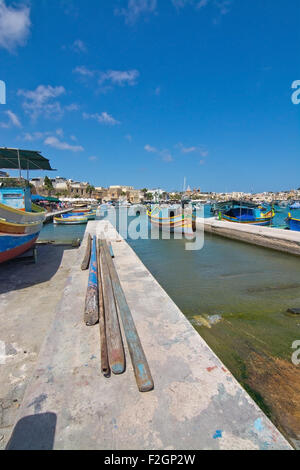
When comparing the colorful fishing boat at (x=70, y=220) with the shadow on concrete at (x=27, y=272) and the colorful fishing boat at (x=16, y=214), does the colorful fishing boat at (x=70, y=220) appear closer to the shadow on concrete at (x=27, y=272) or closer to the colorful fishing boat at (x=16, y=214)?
the colorful fishing boat at (x=16, y=214)

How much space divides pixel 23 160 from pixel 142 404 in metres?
13.1

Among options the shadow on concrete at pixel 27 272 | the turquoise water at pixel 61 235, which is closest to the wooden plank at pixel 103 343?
the shadow on concrete at pixel 27 272

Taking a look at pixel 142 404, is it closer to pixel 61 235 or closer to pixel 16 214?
pixel 16 214

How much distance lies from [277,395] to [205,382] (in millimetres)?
1636

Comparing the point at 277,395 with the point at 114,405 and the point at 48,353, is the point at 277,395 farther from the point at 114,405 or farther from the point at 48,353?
the point at 48,353

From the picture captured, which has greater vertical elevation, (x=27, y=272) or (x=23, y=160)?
(x=23, y=160)

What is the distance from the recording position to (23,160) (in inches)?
457

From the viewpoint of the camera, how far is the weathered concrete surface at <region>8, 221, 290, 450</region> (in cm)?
187

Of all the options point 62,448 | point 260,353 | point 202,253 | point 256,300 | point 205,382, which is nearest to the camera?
point 62,448

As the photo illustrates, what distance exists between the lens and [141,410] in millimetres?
2156

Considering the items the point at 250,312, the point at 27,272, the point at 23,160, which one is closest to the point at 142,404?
the point at 250,312

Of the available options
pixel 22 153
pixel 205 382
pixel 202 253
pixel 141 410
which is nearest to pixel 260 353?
pixel 205 382

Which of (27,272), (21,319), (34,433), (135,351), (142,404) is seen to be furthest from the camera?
(27,272)

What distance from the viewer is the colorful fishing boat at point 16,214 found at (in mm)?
7297
